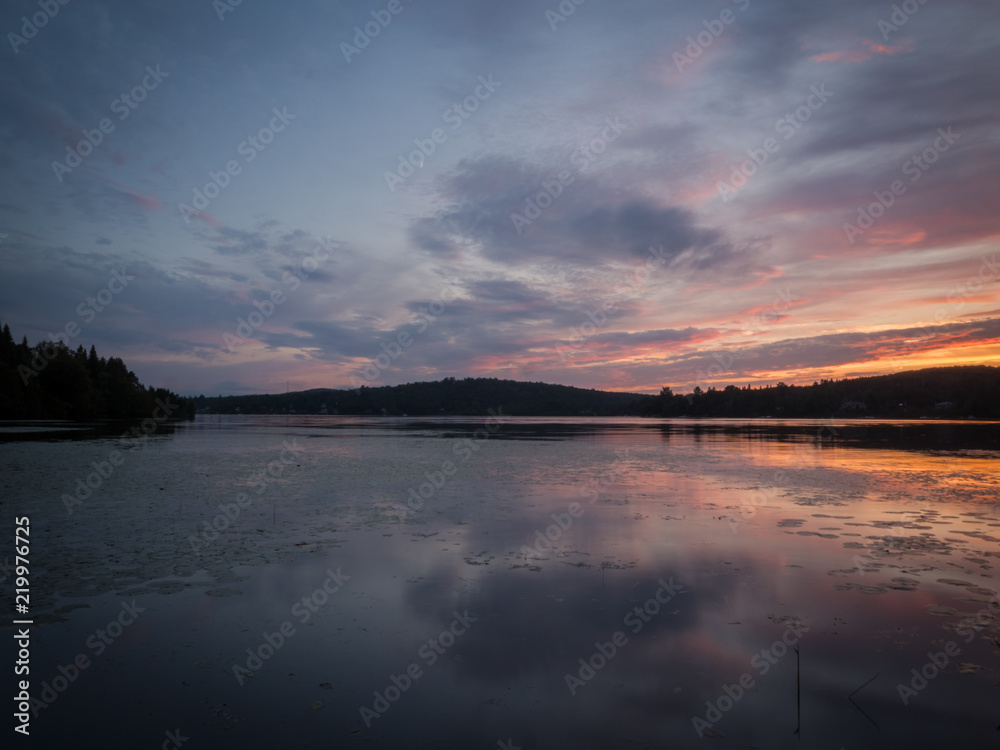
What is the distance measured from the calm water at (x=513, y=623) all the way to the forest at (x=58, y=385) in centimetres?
8702

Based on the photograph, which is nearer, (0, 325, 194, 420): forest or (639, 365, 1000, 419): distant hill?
(0, 325, 194, 420): forest

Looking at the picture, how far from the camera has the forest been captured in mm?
79500

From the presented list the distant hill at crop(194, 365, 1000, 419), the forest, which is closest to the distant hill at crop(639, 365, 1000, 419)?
the distant hill at crop(194, 365, 1000, 419)

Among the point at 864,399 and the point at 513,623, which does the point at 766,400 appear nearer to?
the point at 864,399

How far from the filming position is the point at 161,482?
18672mm

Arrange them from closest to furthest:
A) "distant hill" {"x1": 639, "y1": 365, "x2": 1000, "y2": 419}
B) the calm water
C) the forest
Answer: the calm water, the forest, "distant hill" {"x1": 639, "y1": 365, "x2": 1000, "y2": 419}

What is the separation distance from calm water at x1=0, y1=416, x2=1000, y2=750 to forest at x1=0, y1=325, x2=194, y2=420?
8702cm

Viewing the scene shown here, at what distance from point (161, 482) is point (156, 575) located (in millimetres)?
11884

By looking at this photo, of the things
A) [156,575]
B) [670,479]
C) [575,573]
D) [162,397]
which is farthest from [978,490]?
[162,397]

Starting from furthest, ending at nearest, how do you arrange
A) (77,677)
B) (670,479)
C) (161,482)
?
1. (670,479)
2. (161,482)
3. (77,677)

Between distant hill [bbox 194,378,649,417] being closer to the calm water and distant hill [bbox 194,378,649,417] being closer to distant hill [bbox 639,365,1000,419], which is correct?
distant hill [bbox 639,365,1000,419]

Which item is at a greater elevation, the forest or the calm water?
the forest

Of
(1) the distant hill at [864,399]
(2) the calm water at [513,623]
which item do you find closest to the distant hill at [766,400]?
(1) the distant hill at [864,399]

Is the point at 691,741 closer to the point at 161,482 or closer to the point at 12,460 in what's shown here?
the point at 161,482
